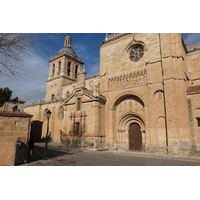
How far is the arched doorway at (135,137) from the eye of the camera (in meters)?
17.6

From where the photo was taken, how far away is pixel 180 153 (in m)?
13.4

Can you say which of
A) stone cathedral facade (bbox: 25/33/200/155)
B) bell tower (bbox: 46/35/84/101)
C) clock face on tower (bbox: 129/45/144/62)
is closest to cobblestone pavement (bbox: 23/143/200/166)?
stone cathedral facade (bbox: 25/33/200/155)

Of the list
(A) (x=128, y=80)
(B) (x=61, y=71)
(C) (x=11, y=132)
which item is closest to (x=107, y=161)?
(C) (x=11, y=132)

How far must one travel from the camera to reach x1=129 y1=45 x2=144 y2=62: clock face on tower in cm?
1873

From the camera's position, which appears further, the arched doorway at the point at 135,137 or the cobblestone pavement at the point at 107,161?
the arched doorway at the point at 135,137

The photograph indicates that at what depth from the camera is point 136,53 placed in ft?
62.9

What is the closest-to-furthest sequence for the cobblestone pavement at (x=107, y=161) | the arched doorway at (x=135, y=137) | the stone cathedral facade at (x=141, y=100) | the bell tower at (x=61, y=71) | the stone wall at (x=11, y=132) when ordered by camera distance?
the stone wall at (x=11, y=132) < the cobblestone pavement at (x=107, y=161) < the stone cathedral facade at (x=141, y=100) < the arched doorway at (x=135, y=137) < the bell tower at (x=61, y=71)

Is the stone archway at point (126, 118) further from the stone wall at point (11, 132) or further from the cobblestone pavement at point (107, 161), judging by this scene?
the stone wall at point (11, 132)

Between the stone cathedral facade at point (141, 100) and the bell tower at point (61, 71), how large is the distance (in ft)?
46.4

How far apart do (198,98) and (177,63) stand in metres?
4.04

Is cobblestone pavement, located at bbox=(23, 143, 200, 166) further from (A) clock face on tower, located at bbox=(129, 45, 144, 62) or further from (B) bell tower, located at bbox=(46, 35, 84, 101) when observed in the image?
(B) bell tower, located at bbox=(46, 35, 84, 101)

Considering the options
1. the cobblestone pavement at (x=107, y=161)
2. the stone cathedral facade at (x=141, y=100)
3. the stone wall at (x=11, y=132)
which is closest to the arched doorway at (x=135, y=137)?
the stone cathedral facade at (x=141, y=100)

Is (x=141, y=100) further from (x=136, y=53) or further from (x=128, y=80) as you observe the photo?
(x=136, y=53)

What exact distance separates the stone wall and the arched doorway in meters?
12.7
